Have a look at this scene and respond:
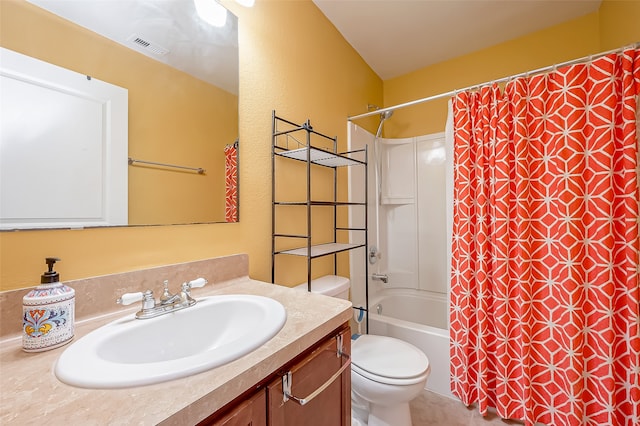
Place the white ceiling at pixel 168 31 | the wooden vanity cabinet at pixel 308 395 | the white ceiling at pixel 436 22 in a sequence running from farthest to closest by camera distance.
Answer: the white ceiling at pixel 436 22
the white ceiling at pixel 168 31
the wooden vanity cabinet at pixel 308 395

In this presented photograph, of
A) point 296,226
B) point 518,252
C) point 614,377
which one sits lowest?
point 614,377

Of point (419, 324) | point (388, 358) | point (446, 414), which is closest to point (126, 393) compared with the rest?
point (388, 358)

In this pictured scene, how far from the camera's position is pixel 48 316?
0.56 m

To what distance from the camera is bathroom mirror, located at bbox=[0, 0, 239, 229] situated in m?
0.70

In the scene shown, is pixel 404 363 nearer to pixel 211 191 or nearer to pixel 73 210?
pixel 211 191

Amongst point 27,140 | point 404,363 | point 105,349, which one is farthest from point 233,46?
point 404,363

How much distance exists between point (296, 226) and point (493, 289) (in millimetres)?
1137

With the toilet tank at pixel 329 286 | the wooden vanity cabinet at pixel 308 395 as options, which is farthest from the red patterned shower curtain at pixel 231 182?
the wooden vanity cabinet at pixel 308 395

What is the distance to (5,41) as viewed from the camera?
0.62 meters

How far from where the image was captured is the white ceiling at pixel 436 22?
1741mm

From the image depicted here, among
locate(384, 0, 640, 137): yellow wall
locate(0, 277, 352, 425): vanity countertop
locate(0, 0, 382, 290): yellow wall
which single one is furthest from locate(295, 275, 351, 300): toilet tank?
locate(384, 0, 640, 137): yellow wall

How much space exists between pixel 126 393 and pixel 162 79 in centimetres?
94

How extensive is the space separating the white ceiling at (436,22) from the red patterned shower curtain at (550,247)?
2.45 feet

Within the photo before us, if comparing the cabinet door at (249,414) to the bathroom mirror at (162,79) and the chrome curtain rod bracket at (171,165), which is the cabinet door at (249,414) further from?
the chrome curtain rod bracket at (171,165)
